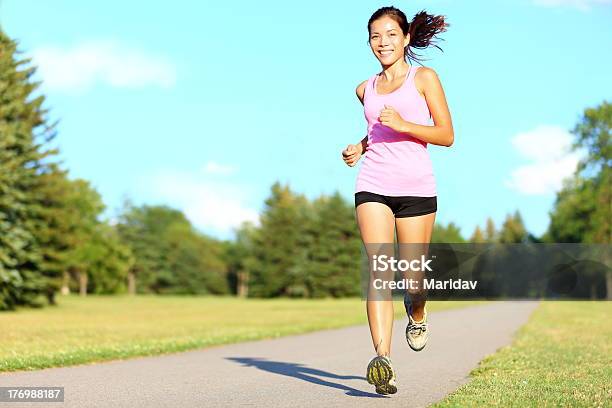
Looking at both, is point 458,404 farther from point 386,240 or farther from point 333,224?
point 333,224

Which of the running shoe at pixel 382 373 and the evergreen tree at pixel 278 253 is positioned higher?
the evergreen tree at pixel 278 253

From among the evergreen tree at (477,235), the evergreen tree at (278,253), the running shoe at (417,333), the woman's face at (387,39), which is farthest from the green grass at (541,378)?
the evergreen tree at (477,235)

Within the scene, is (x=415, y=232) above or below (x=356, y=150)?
below

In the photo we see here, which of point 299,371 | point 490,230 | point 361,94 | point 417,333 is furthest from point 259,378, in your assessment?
point 490,230

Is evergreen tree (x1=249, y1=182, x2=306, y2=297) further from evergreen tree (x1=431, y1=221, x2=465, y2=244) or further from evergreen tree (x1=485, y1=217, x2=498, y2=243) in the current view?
evergreen tree (x1=485, y1=217, x2=498, y2=243)

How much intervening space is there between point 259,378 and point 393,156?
303 cm

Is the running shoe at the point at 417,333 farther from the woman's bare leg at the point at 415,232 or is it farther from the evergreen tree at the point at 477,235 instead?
the evergreen tree at the point at 477,235

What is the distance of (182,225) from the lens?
129250 mm

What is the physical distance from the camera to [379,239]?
5.55 meters

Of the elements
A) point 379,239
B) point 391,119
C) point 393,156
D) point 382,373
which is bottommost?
point 382,373

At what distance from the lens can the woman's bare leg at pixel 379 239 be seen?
18.2ft

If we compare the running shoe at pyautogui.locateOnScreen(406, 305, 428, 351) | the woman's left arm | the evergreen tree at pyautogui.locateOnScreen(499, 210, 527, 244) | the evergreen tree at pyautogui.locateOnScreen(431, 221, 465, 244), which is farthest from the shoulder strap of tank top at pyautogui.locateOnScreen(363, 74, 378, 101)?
the evergreen tree at pyautogui.locateOnScreen(499, 210, 527, 244)

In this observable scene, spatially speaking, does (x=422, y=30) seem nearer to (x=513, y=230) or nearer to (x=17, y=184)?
(x=17, y=184)

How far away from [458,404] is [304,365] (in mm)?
3991
